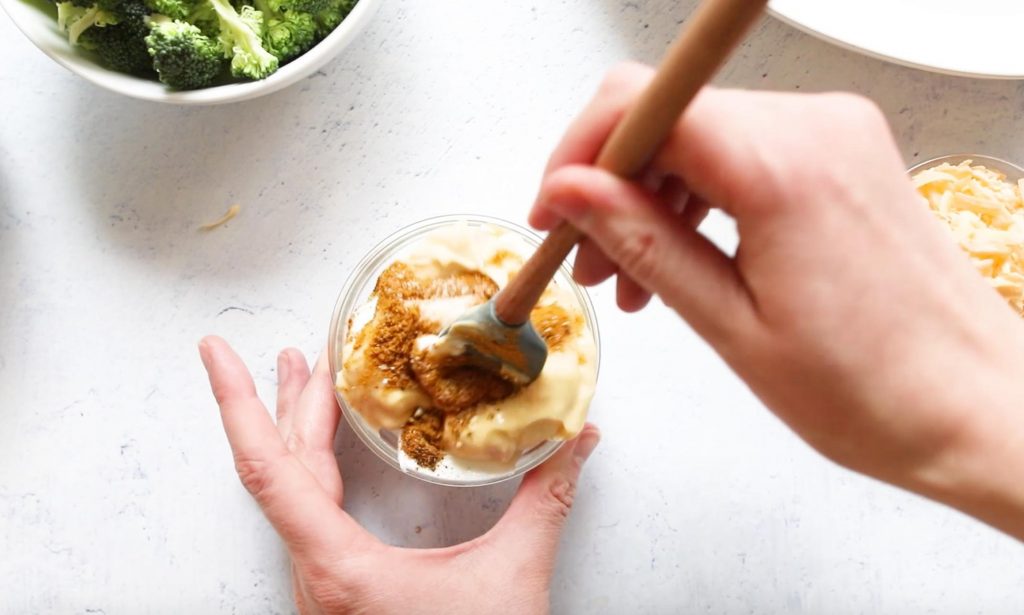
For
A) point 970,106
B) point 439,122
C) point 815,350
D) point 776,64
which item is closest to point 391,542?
point 439,122

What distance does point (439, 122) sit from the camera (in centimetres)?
114

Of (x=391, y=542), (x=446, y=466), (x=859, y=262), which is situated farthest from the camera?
(x=391, y=542)

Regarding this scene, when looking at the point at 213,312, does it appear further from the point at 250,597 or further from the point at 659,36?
the point at 659,36

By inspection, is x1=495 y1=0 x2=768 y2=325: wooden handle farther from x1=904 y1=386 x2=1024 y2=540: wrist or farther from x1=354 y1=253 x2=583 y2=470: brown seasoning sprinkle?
x1=904 y1=386 x2=1024 y2=540: wrist

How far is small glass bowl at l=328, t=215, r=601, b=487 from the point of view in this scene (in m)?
1.01

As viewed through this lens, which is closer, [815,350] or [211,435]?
[815,350]

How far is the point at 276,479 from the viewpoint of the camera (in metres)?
Result: 0.99

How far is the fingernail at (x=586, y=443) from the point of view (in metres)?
1.06

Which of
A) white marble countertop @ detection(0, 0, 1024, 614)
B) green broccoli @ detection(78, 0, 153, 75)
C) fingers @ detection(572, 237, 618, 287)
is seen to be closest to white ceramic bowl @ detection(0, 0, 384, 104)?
green broccoli @ detection(78, 0, 153, 75)

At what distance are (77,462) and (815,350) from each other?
1.00 m

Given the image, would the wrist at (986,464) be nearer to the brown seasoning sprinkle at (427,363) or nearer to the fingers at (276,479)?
the brown seasoning sprinkle at (427,363)

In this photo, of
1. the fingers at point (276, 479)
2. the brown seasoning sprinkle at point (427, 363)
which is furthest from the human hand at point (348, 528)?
the brown seasoning sprinkle at point (427, 363)

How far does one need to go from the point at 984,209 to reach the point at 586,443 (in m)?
0.60

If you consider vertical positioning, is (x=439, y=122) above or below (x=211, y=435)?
above
